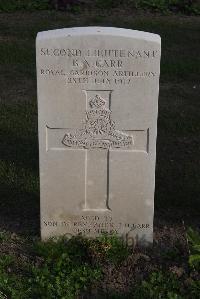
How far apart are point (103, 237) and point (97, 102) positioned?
1.01 metres

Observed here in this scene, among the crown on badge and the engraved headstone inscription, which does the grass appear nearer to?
the engraved headstone inscription

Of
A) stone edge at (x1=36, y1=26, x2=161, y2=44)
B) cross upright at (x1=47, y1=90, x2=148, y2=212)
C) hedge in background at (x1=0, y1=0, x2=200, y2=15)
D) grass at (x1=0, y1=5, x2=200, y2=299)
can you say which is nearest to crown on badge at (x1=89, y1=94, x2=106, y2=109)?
cross upright at (x1=47, y1=90, x2=148, y2=212)

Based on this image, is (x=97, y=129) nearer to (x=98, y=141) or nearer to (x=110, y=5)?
(x=98, y=141)

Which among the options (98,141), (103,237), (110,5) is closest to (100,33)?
(98,141)

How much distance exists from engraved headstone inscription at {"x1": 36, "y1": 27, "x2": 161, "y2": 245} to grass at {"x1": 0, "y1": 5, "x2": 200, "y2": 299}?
22 centimetres

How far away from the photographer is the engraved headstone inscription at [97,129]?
452 cm

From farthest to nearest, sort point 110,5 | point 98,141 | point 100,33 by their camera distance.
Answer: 1. point 110,5
2. point 98,141
3. point 100,33

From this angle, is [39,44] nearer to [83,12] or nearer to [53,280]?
[53,280]

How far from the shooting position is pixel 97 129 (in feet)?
15.5

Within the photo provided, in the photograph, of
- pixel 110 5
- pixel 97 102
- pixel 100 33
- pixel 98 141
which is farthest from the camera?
pixel 110 5

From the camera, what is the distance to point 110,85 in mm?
4617

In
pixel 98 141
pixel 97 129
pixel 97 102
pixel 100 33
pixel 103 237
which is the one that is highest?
pixel 100 33

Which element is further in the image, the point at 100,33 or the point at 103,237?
the point at 103,237

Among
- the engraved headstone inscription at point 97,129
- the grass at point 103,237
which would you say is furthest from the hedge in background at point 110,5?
the engraved headstone inscription at point 97,129
